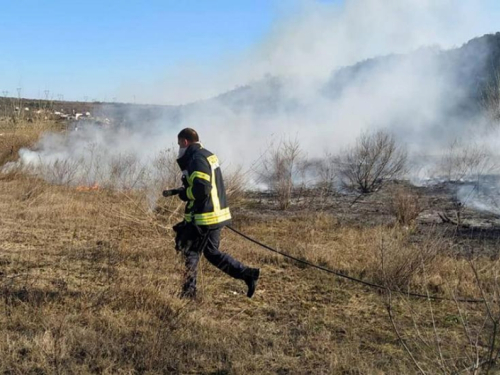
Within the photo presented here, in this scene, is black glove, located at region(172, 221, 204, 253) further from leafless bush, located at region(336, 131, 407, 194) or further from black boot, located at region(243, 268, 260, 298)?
leafless bush, located at region(336, 131, 407, 194)

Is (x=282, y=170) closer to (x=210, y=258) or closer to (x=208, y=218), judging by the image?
(x=210, y=258)

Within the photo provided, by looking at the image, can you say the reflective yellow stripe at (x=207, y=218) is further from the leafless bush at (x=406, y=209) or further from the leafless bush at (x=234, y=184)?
the leafless bush at (x=406, y=209)

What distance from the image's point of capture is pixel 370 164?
14.0m

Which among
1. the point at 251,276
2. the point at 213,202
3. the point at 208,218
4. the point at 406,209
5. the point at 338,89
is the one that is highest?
the point at 338,89

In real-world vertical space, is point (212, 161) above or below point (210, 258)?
above

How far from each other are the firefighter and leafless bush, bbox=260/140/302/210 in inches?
290

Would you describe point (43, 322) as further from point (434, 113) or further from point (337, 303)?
point (434, 113)

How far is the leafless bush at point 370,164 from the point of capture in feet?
45.8

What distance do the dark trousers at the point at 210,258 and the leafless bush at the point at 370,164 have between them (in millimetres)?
9796

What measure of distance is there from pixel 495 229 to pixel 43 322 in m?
8.50

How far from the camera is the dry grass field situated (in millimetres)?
3494

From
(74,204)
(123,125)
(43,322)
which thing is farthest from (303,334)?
(123,125)

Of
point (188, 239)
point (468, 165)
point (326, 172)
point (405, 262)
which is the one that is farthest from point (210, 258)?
point (468, 165)

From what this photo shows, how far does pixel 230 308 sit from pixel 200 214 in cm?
101
